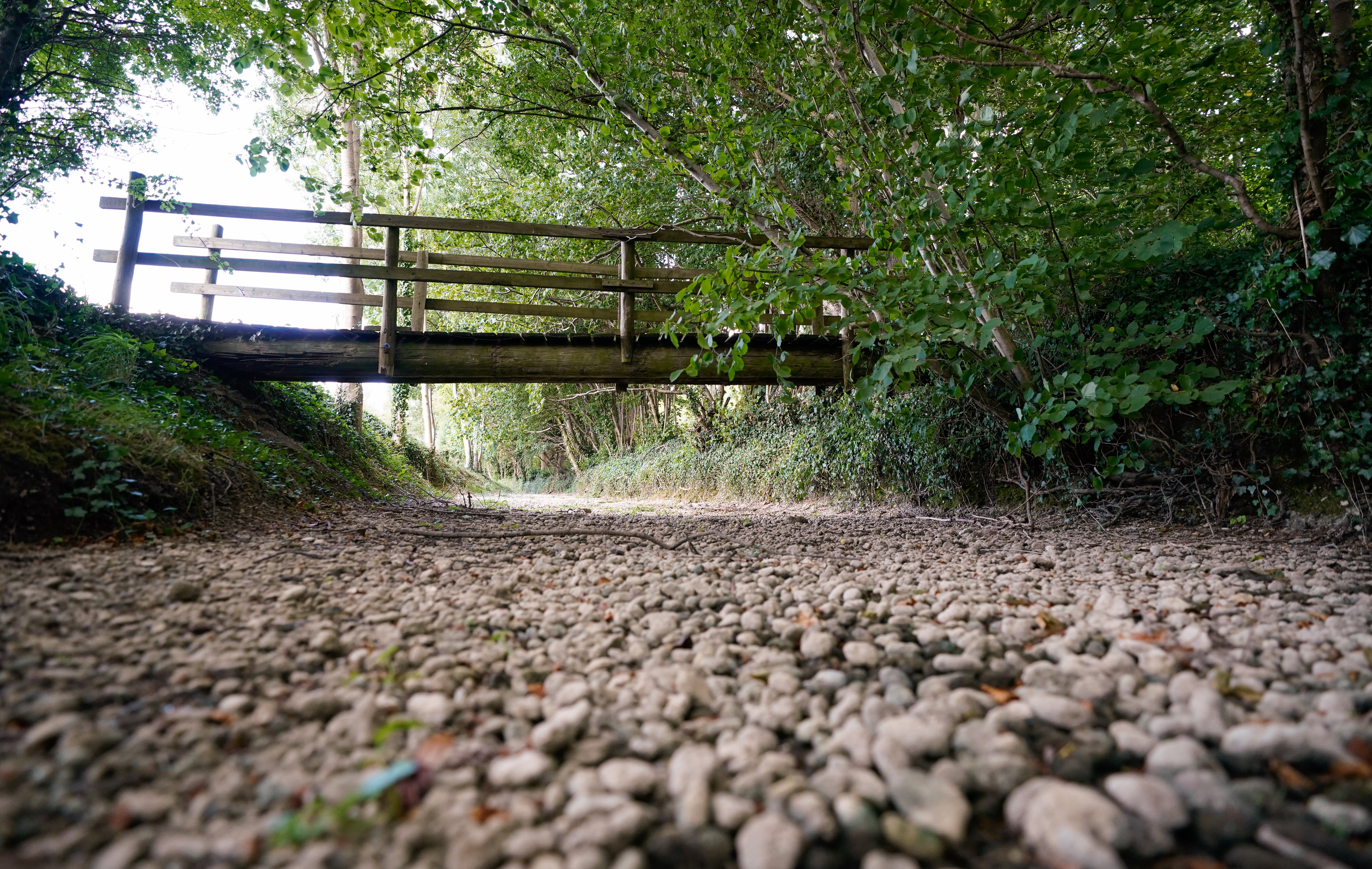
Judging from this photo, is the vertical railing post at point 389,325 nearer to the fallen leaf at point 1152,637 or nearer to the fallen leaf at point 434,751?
the fallen leaf at point 434,751

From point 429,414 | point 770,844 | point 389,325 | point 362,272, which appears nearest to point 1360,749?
point 770,844

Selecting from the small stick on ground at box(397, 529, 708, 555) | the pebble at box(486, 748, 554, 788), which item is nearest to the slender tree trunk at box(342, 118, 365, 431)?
the small stick on ground at box(397, 529, 708, 555)

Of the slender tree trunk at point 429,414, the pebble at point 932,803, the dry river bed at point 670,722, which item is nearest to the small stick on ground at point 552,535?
the dry river bed at point 670,722

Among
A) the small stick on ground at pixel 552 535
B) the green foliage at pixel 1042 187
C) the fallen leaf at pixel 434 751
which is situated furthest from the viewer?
the small stick on ground at pixel 552 535

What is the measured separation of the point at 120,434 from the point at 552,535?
92.4 inches

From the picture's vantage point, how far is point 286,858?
2.73 feet

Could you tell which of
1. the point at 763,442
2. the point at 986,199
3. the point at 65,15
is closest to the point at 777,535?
the point at 986,199

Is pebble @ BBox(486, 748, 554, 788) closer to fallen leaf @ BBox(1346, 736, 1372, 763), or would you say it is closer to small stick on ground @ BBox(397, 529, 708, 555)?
fallen leaf @ BBox(1346, 736, 1372, 763)

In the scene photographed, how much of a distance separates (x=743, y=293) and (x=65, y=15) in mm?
5929

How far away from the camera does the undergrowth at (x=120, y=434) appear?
2643 mm

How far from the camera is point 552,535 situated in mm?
3541

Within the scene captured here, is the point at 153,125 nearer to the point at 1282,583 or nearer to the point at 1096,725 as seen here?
the point at 1096,725

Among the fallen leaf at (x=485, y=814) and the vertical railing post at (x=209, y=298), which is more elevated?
the vertical railing post at (x=209, y=298)

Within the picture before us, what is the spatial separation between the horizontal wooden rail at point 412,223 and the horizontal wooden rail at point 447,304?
0.69 m
